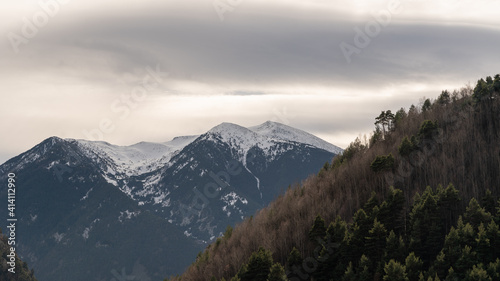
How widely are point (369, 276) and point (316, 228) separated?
1044 inches

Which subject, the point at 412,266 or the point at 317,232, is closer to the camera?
the point at 412,266

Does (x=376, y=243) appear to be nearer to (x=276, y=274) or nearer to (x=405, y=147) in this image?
(x=276, y=274)

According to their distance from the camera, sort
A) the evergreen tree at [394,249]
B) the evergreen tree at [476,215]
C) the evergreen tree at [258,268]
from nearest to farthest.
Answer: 1. the evergreen tree at [394,249]
2. the evergreen tree at [258,268]
3. the evergreen tree at [476,215]

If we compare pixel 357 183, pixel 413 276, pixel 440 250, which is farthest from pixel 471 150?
pixel 413 276

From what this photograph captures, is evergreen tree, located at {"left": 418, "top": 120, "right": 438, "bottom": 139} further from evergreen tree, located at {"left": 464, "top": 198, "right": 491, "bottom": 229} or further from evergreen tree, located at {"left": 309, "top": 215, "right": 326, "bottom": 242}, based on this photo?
evergreen tree, located at {"left": 309, "top": 215, "right": 326, "bottom": 242}

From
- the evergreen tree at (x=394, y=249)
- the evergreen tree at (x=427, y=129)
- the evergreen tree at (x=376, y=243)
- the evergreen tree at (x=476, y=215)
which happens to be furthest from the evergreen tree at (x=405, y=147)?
the evergreen tree at (x=394, y=249)

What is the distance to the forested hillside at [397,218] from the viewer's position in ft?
404

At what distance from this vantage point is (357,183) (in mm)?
178250

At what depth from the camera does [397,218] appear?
5586 inches

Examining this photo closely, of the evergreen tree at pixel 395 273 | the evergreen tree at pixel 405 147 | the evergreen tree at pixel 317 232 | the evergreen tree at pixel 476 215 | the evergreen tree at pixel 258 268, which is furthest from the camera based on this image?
the evergreen tree at pixel 405 147

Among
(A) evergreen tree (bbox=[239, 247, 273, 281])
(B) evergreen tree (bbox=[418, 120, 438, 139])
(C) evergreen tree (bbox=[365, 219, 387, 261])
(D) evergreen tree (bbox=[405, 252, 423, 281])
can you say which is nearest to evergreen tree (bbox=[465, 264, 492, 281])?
(D) evergreen tree (bbox=[405, 252, 423, 281])

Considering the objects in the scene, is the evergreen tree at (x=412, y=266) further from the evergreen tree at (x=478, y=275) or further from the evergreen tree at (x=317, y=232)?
the evergreen tree at (x=317, y=232)

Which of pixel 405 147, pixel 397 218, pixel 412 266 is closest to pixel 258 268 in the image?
pixel 412 266

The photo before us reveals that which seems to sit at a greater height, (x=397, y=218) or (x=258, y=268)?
(x=397, y=218)
